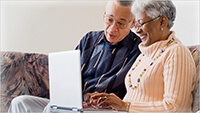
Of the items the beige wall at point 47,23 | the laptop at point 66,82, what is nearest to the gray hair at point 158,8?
the laptop at point 66,82

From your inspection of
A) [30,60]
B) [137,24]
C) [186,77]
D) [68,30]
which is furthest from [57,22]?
[186,77]

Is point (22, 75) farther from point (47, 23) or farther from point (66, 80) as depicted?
point (66, 80)

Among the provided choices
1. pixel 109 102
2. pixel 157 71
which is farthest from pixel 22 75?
pixel 157 71

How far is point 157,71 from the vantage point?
3.36ft

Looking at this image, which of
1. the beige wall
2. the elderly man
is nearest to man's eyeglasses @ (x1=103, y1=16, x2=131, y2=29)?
the elderly man

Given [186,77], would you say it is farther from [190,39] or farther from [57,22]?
[57,22]

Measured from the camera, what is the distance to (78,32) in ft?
4.88

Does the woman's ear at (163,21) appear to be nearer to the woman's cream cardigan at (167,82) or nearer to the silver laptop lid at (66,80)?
the woman's cream cardigan at (167,82)

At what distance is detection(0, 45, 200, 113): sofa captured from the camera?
1.39 metres

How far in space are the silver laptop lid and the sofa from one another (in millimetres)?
300

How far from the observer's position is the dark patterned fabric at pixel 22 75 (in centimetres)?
140

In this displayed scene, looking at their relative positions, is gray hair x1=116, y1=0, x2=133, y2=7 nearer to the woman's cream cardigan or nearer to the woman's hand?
the woman's cream cardigan

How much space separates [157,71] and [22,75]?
0.69 m

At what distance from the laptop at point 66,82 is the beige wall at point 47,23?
348 millimetres
